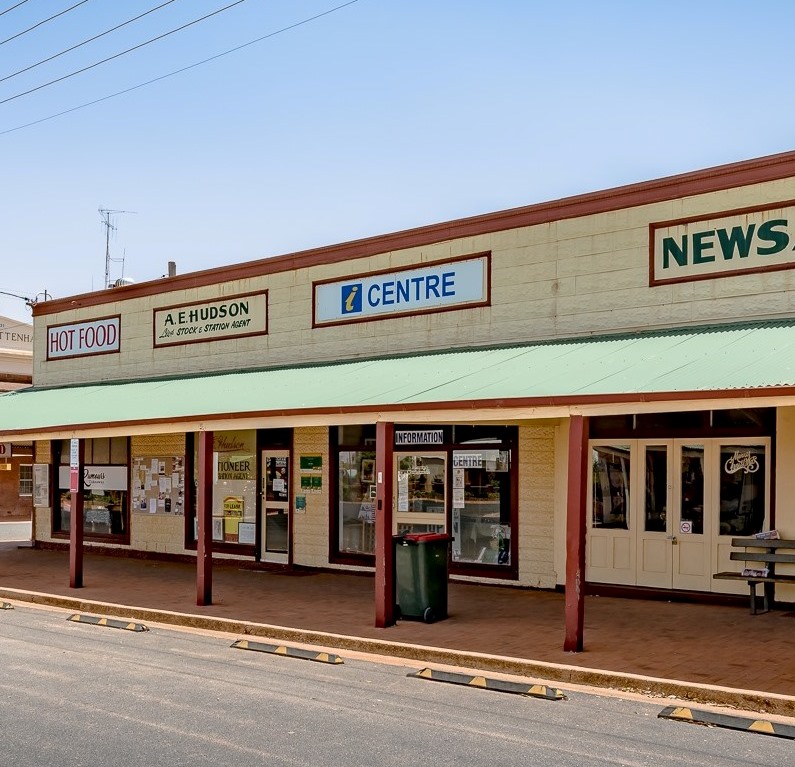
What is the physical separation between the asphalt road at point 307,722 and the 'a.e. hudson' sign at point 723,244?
5897 millimetres

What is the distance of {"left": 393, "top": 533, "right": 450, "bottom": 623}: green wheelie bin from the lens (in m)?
11.8

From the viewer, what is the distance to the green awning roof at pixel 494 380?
977 cm

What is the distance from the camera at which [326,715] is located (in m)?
7.76

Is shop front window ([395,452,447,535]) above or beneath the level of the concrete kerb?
above

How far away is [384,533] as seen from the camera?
1167 cm

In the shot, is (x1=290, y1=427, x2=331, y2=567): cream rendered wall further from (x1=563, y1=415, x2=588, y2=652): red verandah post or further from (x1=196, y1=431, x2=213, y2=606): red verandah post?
(x1=563, y1=415, x2=588, y2=652): red verandah post

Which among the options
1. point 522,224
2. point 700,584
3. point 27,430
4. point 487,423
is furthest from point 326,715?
point 27,430

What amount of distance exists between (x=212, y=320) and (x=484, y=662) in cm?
1103

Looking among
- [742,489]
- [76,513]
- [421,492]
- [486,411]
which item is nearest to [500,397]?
[486,411]

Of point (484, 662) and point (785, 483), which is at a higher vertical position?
point (785, 483)

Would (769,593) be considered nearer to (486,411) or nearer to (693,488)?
(693,488)

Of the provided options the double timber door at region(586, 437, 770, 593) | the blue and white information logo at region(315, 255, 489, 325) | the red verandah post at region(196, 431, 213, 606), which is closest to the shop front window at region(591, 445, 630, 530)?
the double timber door at region(586, 437, 770, 593)

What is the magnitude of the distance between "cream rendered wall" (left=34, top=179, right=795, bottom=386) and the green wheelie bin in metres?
3.69

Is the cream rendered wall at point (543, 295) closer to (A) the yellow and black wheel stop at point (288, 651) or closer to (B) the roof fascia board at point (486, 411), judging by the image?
(B) the roof fascia board at point (486, 411)
